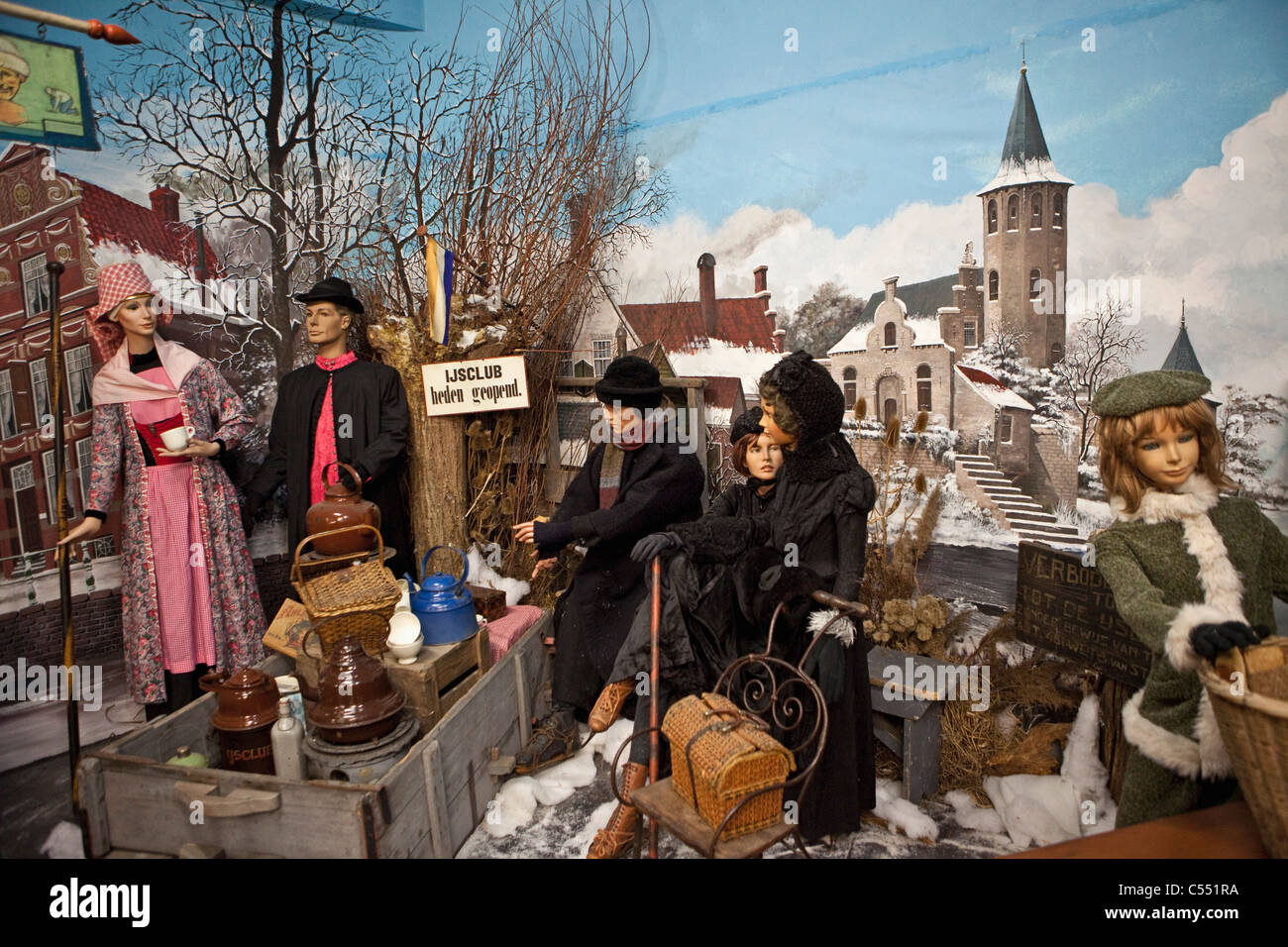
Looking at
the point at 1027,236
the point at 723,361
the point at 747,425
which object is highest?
the point at 1027,236

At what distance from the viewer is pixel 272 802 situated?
8.98 feet

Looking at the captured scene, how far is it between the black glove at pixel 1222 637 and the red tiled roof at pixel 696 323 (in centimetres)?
350

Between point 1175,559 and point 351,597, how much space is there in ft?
10.1

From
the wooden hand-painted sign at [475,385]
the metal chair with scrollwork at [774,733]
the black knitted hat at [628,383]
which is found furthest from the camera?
the wooden hand-painted sign at [475,385]

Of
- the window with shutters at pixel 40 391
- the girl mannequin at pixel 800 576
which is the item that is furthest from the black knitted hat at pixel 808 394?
the window with shutters at pixel 40 391

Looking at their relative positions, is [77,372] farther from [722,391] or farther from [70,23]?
[722,391]

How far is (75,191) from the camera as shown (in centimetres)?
470

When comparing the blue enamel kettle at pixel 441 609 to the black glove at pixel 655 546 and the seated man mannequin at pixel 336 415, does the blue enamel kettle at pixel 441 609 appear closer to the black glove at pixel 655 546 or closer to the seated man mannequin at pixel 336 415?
the seated man mannequin at pixel 336 415

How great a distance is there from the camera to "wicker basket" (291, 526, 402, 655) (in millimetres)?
3338

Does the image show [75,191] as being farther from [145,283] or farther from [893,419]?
[893,419]

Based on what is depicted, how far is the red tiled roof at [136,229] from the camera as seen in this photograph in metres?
4.78

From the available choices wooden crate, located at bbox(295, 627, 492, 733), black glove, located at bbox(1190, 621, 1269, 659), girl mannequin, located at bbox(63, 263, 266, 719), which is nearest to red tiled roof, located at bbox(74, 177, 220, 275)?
girl mannequin, located at bbox(63, 263, 266, 719)

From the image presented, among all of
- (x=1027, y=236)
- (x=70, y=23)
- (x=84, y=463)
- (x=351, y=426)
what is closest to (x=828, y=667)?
(x=1027, y=236)

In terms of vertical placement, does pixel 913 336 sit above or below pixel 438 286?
below
